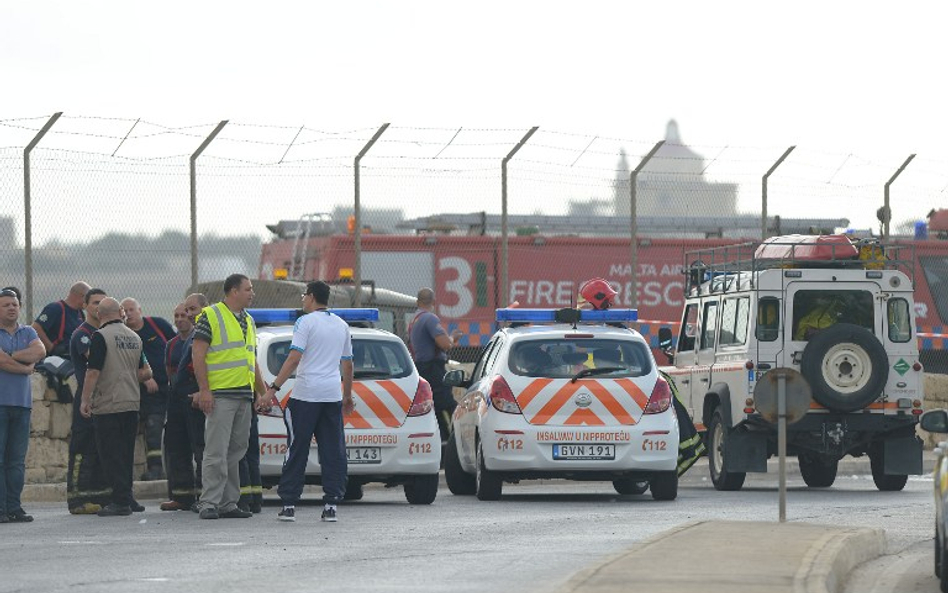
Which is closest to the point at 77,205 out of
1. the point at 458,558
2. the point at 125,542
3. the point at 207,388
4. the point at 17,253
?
the point at 17,253

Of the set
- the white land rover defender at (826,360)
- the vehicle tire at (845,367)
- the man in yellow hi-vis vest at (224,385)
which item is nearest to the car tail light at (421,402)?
the man in yellow hi-vis vest at (224,385)

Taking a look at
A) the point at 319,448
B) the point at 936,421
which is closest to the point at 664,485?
the point at 319,448

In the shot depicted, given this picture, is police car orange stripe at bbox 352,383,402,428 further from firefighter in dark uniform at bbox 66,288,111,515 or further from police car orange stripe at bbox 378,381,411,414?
firefighter in dark uniform at bbox 66,288,111,515

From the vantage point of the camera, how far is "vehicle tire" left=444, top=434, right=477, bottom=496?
65.9ft

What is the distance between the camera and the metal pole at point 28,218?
21172 mm

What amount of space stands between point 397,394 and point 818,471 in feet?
19.7

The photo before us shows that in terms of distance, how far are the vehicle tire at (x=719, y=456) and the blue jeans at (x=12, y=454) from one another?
7311mm

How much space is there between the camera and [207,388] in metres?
16.1

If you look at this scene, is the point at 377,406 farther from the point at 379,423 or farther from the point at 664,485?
the point at 664,485

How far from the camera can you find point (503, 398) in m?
18.5

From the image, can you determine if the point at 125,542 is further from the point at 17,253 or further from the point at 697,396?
the point at 697,396

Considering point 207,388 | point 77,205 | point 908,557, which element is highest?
point 77,205

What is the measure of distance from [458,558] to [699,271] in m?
10.7

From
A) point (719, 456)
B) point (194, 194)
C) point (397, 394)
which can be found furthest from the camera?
point (194, 194)
